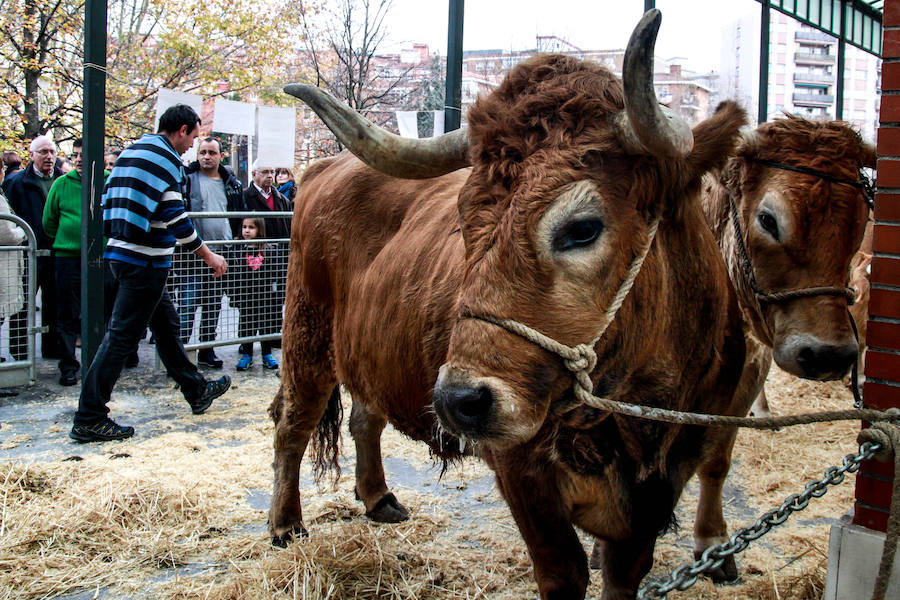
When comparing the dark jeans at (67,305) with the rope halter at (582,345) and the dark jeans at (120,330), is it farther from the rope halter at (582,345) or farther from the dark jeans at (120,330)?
the rope halter at (582,345)

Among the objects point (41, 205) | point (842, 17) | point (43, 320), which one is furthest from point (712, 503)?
point (842, 17)

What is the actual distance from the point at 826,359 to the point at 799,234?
512 mm

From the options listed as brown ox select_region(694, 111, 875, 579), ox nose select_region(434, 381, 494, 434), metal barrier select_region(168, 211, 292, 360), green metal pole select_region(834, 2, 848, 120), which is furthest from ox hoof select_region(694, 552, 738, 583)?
green metal pole select_region(834, 2, 848, 120)

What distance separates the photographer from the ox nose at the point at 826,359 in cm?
279

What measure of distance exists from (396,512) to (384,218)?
1.74 meters

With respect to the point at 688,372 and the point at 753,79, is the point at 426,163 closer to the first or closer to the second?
the point at 688,372

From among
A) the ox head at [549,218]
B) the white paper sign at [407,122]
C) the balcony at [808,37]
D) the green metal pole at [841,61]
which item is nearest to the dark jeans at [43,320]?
the white paper sign at [407,122]

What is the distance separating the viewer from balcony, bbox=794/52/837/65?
89.9m

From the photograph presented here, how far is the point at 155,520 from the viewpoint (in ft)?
13.6

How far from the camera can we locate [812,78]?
8988cm

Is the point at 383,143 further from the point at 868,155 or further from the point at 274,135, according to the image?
the point at 274,135

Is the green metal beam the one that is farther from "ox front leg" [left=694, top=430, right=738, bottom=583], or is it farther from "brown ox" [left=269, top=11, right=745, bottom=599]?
"brown ox" [left=269, top=11, right=745, bottom=599]

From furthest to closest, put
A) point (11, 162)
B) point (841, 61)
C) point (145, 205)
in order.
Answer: point (841, 61) < point (11, 162) < point (145, 205)

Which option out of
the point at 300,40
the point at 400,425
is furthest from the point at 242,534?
the point at 300,40
